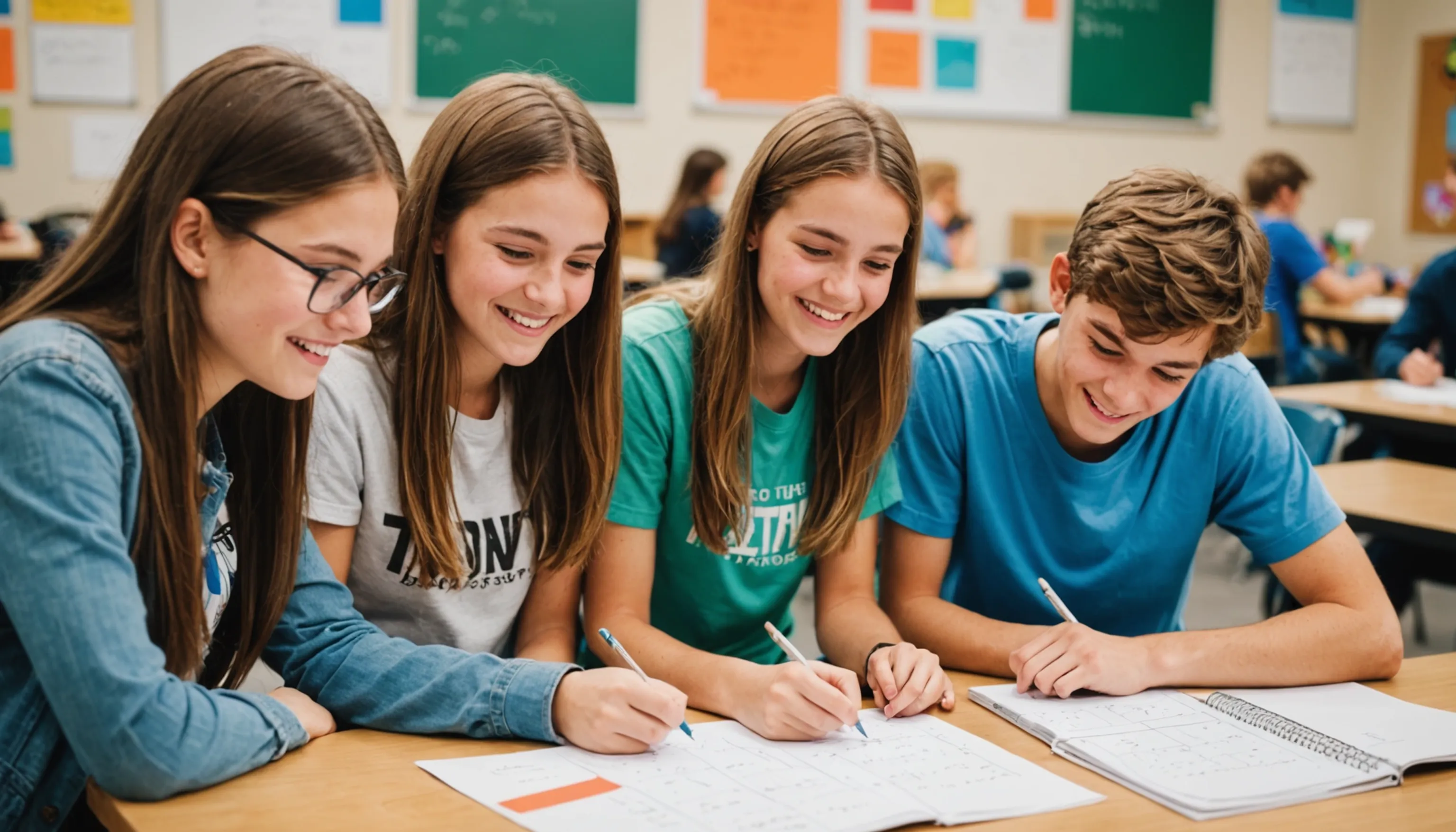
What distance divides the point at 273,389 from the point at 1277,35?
808 cm

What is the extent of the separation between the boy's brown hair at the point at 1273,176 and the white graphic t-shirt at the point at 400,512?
5257 millimetres

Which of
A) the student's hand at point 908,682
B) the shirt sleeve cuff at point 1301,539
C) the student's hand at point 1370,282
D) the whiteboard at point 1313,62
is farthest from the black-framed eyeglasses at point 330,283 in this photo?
the whiteboard at point 1313,62

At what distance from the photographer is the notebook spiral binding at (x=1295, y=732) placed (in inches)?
47.2

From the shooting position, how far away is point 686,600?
5.54ft

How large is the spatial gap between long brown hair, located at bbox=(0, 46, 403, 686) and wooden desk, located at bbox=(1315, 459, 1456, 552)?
5.89ft

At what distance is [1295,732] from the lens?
50.2 inches

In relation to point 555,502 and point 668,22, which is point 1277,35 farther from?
point 555,502

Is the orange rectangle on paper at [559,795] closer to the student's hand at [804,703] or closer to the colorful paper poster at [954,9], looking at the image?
the student's hand at [804,703]

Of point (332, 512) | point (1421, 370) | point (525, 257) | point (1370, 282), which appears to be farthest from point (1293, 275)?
point (332, 512)

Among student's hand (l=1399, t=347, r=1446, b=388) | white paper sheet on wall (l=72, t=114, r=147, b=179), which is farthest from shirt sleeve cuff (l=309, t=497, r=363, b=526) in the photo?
white paper sheet on wall (l=72, t=114, r=147, b=179)

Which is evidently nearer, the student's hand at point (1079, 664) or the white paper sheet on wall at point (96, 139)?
the student's hand at point (1079, 664)

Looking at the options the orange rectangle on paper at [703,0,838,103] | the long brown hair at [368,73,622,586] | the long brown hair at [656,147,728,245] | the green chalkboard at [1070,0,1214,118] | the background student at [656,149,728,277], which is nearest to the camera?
the long brown hair at [368,73,622,586]

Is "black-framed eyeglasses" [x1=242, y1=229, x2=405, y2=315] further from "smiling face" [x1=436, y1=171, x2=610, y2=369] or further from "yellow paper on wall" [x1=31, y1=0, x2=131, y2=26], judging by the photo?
"yellow paper on wall" [x1=31, y1=0, x2=131, y2=26]

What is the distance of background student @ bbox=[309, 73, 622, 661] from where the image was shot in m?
1.40
